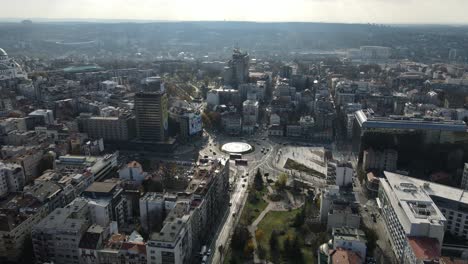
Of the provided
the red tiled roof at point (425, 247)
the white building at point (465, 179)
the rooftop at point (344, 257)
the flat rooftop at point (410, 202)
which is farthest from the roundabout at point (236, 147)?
the red tiled roof at point (425, 247)

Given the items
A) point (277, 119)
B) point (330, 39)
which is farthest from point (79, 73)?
point (330, 39)

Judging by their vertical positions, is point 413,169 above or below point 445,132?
below

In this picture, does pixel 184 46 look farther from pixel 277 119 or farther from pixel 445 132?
pixel 445 132

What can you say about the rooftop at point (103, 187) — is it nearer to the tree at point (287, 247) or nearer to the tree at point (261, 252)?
the tree at point (261, 252)

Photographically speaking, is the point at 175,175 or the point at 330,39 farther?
the point at 330,39

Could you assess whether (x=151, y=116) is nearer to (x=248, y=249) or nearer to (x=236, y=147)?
(x=236, y=147)
